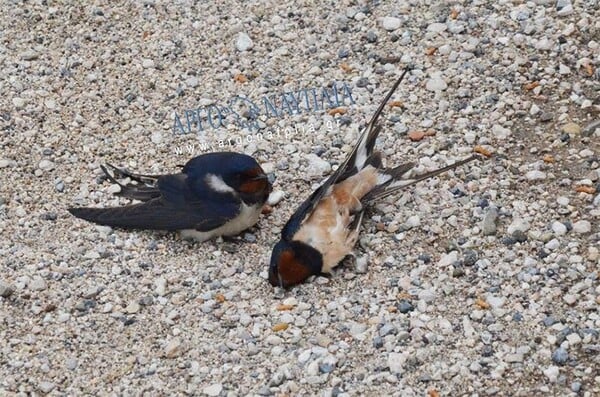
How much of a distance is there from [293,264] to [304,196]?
676 mm

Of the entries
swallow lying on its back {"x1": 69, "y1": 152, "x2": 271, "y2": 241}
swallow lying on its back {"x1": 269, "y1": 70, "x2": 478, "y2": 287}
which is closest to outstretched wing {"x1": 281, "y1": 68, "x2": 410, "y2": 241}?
swallow lying on its back {"x1": 269, "y1": 70, "x2": 478, "y2": 287}

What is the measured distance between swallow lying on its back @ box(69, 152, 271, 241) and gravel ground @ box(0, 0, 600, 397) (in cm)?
9

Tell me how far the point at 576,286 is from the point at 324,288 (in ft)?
3.45

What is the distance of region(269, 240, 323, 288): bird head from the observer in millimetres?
4988

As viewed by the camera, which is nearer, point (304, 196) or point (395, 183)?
point (395, 183)

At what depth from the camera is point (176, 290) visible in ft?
16.7

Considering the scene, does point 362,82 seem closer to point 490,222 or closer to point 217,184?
point 217,184

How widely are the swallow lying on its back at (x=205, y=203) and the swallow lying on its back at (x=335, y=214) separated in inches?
10.0

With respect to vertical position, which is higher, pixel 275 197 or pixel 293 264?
pixel 293 264

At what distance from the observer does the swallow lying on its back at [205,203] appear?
17.5 ft

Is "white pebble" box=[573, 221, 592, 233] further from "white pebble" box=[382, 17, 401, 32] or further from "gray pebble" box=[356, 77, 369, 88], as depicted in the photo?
"white pebble" box=[382, 17, 401, 32]

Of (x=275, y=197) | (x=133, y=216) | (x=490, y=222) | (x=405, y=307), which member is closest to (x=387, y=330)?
(x=405, y=307)

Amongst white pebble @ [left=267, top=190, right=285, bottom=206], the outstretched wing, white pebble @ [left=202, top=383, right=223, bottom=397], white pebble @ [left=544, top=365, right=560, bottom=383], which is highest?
the outstretched wing

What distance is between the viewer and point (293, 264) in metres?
4.99
